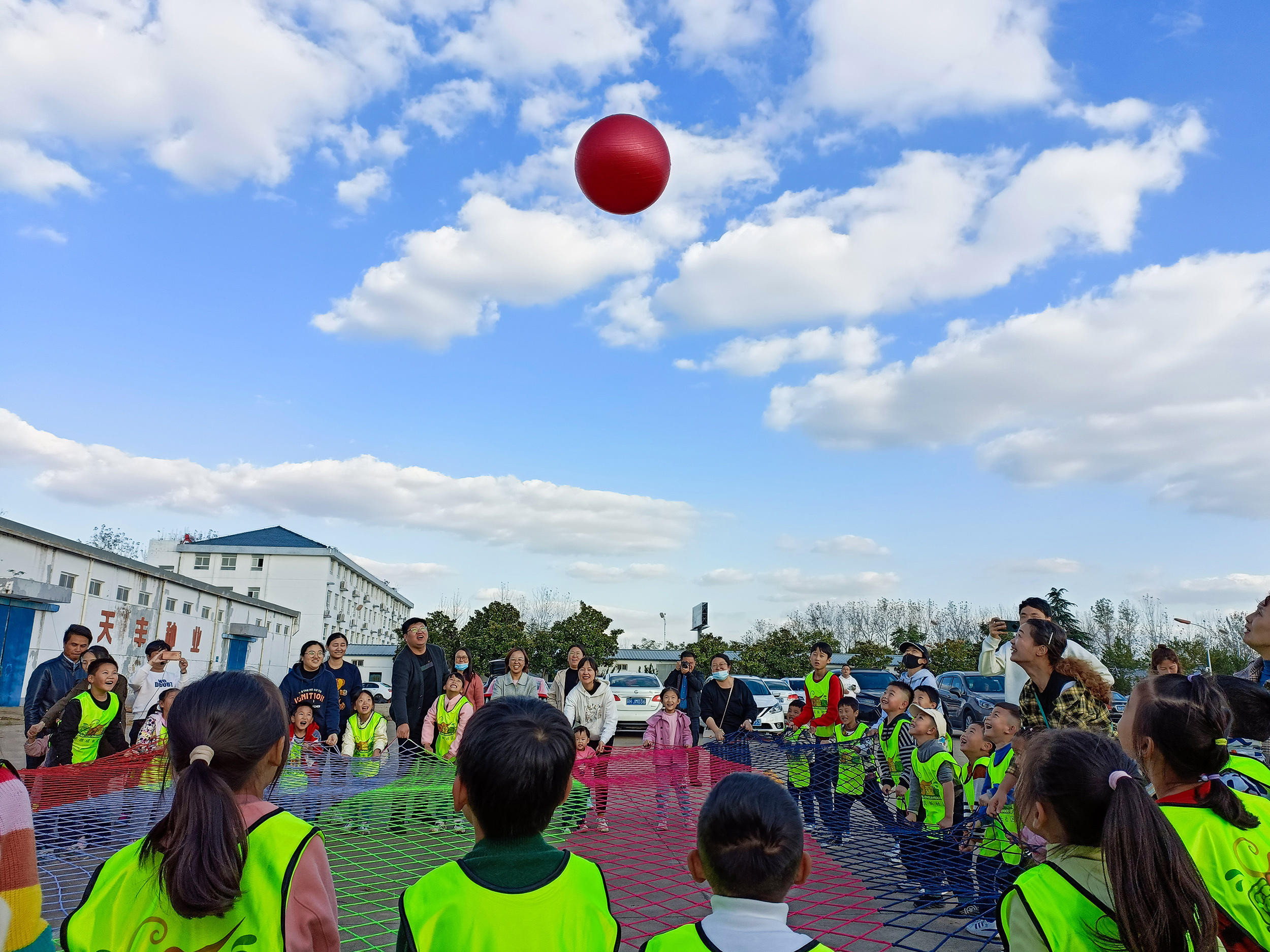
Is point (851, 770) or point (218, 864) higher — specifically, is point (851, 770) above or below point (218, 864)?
below

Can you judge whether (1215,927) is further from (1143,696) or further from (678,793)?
(678,793)

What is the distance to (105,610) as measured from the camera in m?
19.8

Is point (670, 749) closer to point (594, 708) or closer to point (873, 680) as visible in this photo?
point (594, 708)

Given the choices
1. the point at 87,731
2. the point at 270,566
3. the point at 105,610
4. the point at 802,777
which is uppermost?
the point at 270,566

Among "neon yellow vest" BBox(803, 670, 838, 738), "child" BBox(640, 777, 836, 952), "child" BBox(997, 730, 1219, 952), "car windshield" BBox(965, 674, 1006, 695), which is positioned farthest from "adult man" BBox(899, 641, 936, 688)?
"car windshield" BBox(965, 674, 1006, 695)

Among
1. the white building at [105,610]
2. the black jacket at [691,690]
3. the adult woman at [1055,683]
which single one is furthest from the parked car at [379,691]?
the adult woman at [1055,683]

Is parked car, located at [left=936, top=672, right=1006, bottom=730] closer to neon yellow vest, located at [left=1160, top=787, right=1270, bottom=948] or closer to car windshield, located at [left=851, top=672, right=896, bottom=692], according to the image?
car windshield, located at [left=851, top=672, right=896, bottom=692]

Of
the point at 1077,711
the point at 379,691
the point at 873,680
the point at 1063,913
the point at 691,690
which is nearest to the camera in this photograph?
the point at 1063,913

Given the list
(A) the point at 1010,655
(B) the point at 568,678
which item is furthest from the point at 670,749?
(A) the point at 1010,655

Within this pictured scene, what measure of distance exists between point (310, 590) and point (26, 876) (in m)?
47.7

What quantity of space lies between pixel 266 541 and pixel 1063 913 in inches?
1974

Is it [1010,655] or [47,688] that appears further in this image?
[47,688]

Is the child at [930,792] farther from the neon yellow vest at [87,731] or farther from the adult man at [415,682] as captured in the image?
the neon yellow vest at [87,731]

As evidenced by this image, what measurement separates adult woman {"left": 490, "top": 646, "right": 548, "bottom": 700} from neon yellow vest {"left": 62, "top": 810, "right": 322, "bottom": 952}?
513 centimetres
